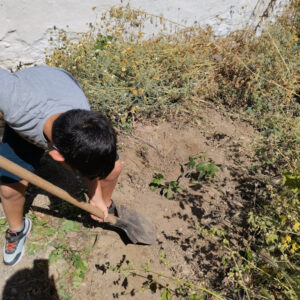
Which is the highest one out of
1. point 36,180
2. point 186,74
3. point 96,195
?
point 186,74

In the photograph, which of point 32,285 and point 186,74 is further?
point 186,74

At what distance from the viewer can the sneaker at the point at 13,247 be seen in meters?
2.00

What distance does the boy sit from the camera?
1288 millimetres

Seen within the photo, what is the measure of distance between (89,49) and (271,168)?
2257 mm

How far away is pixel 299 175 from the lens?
1.70 metres

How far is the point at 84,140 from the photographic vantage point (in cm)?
126

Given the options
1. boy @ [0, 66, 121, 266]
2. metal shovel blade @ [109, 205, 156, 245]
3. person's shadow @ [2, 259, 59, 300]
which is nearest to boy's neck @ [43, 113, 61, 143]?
boy @ [0, 66, 121, 266]

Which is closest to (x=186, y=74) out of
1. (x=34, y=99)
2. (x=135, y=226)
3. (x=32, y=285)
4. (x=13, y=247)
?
(x=135, y=226)

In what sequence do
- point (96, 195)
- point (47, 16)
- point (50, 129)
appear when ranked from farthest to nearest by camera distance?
point (47, 16), point (96, 195), point (50, 129)

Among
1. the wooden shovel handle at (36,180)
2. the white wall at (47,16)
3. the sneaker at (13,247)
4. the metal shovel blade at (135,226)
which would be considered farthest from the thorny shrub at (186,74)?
the sneaker at (13,247)

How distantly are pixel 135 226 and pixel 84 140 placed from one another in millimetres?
1139

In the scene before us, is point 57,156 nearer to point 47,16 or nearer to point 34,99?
point 34,99

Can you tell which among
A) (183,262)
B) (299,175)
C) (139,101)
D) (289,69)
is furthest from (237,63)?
(183,262)

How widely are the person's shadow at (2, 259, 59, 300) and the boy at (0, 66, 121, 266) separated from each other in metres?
0.48
